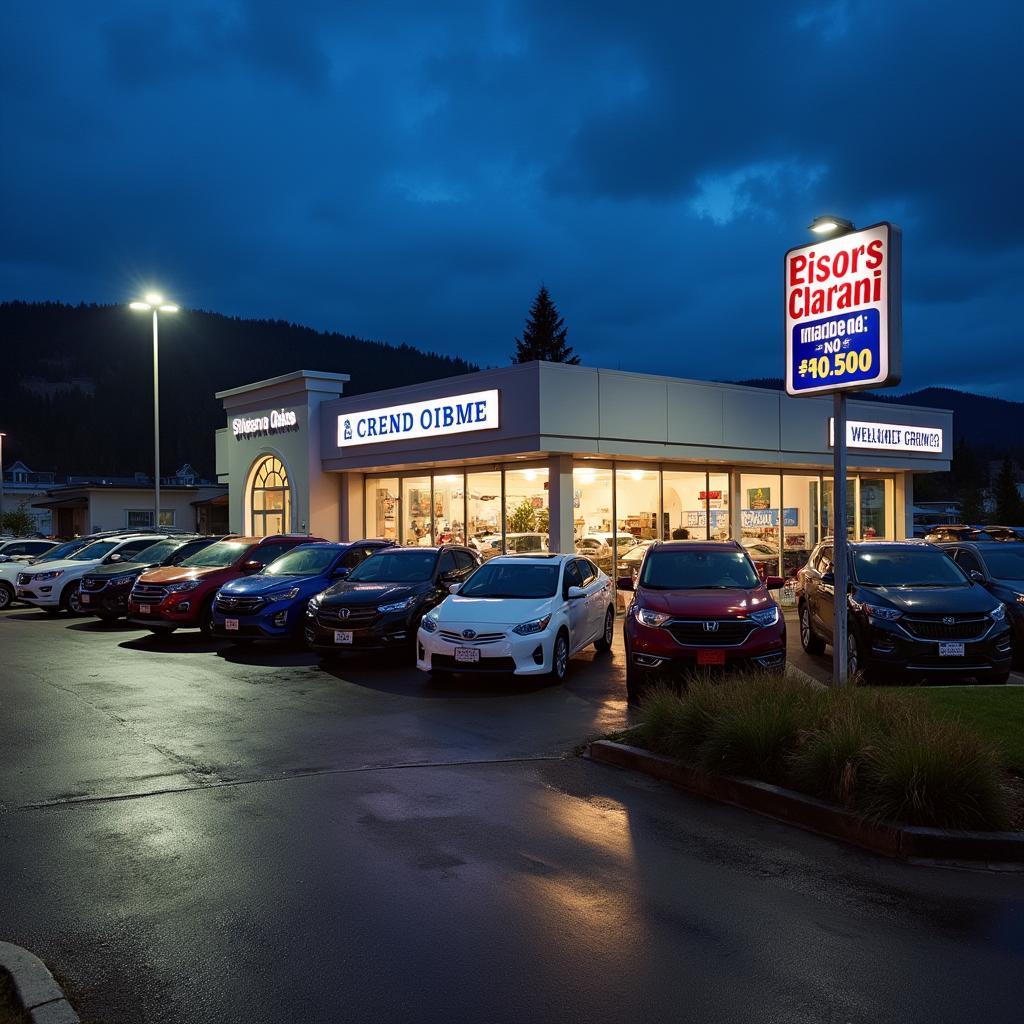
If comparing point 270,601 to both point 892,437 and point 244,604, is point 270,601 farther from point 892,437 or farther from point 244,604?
point 892,437

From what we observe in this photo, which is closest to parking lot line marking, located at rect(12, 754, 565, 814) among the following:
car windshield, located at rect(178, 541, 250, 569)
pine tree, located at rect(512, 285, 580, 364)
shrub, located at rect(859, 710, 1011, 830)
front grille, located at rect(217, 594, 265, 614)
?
shrub, located at rect(859, 710, 1011, 830)

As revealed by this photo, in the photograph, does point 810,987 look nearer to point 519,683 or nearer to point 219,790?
point 219,790

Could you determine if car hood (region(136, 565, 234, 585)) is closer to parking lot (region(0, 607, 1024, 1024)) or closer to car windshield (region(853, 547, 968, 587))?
parking lot (region(0, 607, 1024, 1024))

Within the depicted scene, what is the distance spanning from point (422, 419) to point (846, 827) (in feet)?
57.9

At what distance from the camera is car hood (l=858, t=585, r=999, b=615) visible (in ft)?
37.0

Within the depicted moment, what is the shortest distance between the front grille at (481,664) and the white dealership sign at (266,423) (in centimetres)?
1722

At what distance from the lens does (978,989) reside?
4.09 meters

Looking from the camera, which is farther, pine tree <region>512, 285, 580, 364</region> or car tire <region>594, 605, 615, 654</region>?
pine tree <region>512, 285, 580, 364</region>

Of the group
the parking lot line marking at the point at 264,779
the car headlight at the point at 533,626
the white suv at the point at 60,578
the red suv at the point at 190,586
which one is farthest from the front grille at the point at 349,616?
the white suv at the point at 60,578

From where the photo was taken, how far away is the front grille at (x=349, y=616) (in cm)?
1320

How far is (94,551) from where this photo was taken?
22281 mm

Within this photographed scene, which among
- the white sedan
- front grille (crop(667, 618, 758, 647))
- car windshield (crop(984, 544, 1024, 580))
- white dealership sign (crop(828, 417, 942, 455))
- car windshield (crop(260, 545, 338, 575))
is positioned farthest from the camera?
white dealership sign (crop(828, 417, 942, 455))

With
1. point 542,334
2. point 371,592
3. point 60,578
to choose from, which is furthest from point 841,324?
point 542,334

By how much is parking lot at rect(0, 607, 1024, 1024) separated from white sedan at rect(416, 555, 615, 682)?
2.32 meters
